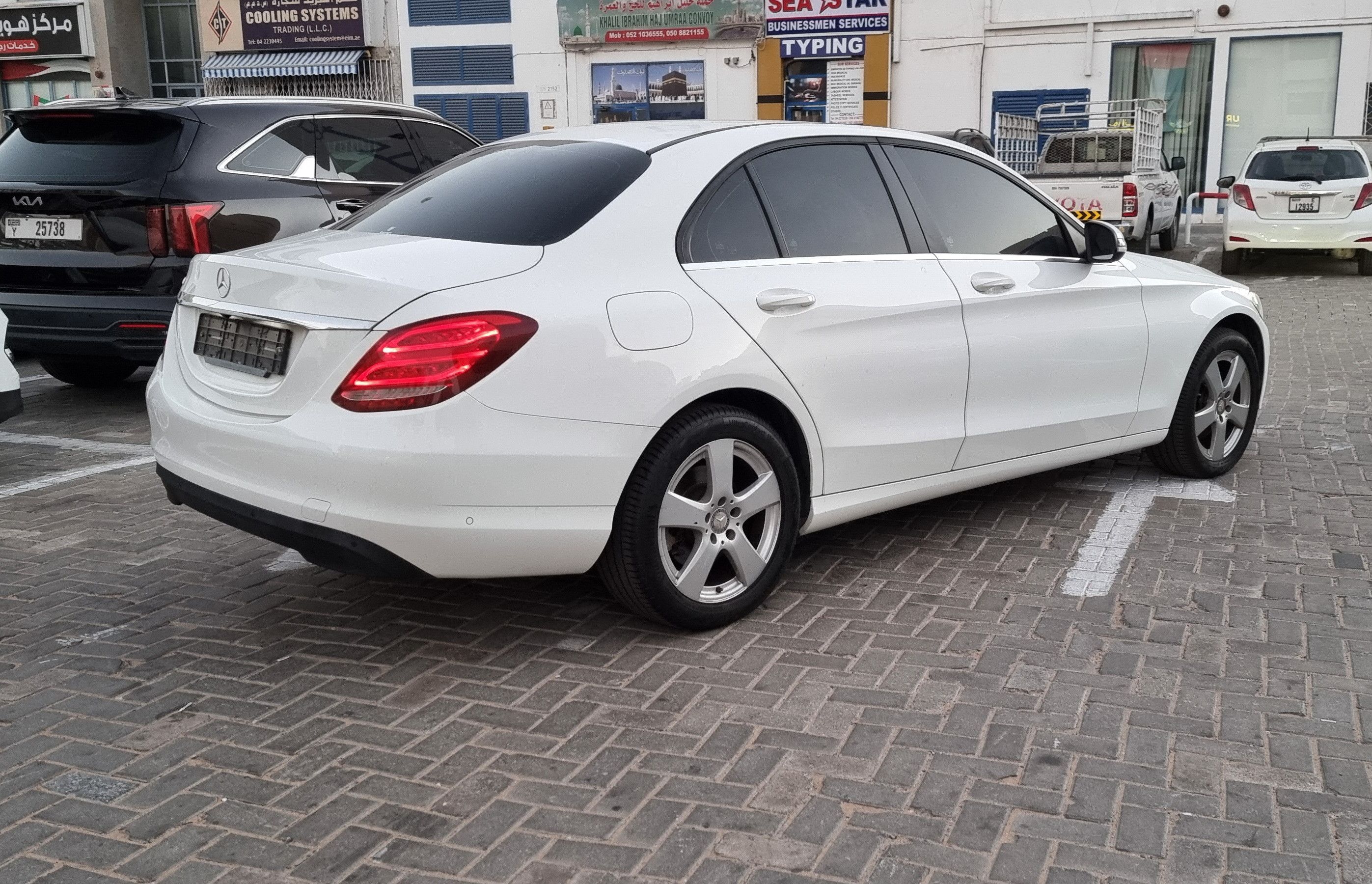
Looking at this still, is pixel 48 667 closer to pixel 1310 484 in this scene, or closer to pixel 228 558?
pixel 228 558

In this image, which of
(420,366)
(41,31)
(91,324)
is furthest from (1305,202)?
(41,31)

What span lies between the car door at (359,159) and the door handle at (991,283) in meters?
4.09

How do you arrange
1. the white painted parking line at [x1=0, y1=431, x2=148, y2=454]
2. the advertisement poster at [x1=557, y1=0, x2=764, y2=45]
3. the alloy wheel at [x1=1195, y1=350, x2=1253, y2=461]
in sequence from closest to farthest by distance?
the alloy wheel at [x1=1195, y1=350, x2=1253, y2=461], the white painted parking line at [x1=0, y1=431, x2=148, y2=454], the advertisement poster at [x1=557, y1=0, x2=764, y2=45]

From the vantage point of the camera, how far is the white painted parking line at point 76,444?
21.7 ft

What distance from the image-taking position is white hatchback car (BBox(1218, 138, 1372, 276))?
15.3m

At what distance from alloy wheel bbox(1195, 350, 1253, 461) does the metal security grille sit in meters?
25.6

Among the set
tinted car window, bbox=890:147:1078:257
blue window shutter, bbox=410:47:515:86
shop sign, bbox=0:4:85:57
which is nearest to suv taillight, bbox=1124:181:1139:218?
tinted car window, bbox=890:147:1078:257

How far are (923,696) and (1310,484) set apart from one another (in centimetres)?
318

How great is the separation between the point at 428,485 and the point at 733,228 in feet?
4.48

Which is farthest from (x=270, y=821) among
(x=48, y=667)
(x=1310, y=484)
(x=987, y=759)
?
(x=1310, y=484)

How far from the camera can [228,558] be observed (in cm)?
484

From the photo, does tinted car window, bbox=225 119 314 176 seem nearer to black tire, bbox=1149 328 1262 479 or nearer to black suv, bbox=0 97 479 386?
black suv, bbox=0 97 479 386

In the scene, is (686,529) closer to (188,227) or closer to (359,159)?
(188,227)

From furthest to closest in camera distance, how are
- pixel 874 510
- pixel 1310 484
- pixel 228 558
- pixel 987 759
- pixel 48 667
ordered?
pixel 1310 484 < pixel 228 558 < pixel 874 510 < pixel 48 667 < pixel 987 759
